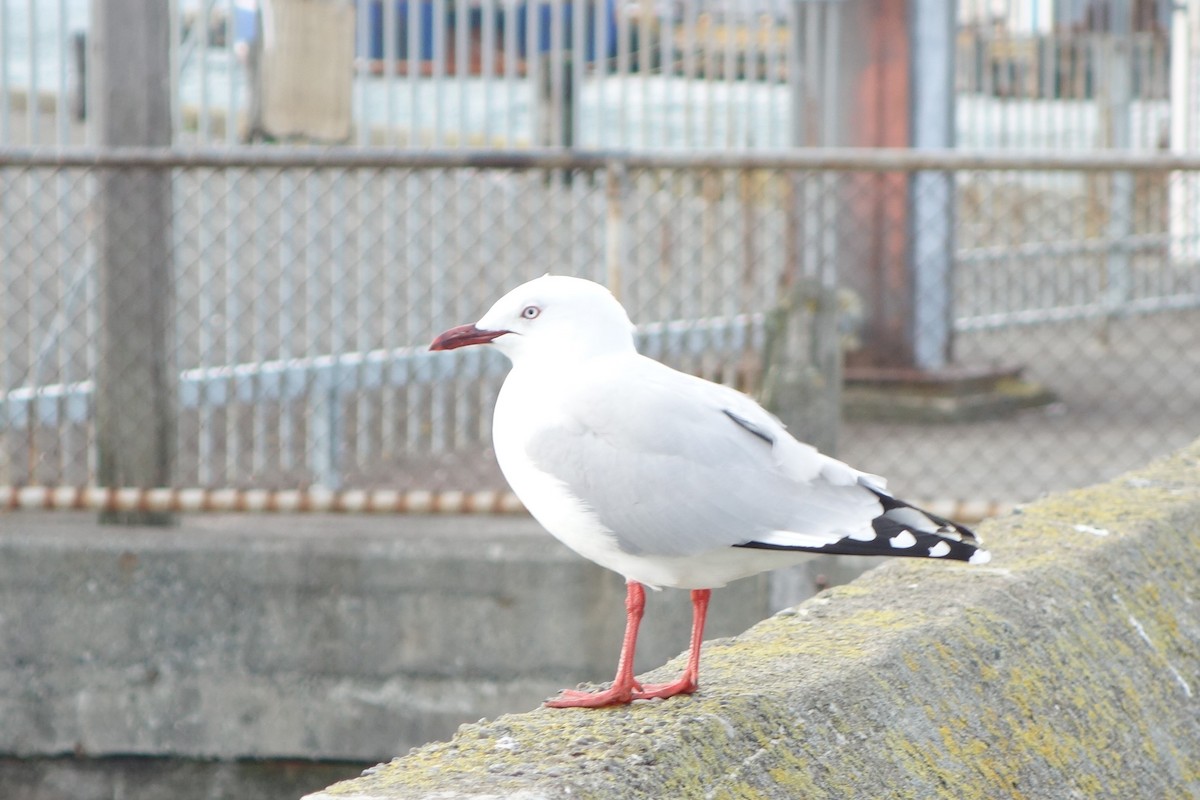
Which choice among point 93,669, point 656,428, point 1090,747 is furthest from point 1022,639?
point 93,669

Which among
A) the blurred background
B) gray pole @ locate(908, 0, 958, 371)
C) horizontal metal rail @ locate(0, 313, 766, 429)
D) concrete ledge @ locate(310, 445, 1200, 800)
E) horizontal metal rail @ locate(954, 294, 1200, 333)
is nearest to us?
concrete ledge @ locate(310, 445, 1200, 800)

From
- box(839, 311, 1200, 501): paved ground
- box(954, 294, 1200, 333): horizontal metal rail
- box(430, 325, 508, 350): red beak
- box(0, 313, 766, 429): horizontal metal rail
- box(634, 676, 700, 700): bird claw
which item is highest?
box(430, 325, 508, 350): red beak

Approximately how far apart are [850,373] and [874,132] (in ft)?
3.93

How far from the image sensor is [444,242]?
5.82m

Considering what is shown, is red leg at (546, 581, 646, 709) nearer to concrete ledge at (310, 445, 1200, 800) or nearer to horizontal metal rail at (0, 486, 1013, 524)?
concrete ledge at (310, 445, 1200, 800)

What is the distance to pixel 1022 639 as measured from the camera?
2.29 metres

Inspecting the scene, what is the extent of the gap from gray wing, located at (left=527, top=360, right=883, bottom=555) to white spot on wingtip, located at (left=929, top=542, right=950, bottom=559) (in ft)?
0.40

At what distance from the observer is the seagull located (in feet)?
7.39

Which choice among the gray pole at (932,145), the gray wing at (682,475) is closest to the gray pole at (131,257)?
the gray wing at (682,475)

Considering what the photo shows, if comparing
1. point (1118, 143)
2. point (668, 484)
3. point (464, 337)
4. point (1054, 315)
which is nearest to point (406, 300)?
point (464, 337)

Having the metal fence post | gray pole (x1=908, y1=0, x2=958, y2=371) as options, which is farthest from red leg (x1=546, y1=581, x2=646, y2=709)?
the metal fence post

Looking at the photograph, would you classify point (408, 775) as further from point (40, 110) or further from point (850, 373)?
point (850, 373)

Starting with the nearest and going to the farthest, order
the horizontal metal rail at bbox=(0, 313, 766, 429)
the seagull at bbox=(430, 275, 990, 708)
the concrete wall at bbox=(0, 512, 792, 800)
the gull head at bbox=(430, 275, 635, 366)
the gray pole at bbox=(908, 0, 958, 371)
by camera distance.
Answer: the seagull at bbox=(430, 275, 990, 708), the gull head at bbox=(430, 275, 635, 366), the concrete wall at bbox=(0, 512, 792, 800), the horizontal metal rail at bbox=(0, 313, 766, 429), the gray pole at bbox=(908, 0, 958, 371)

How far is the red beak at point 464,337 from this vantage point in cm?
246
